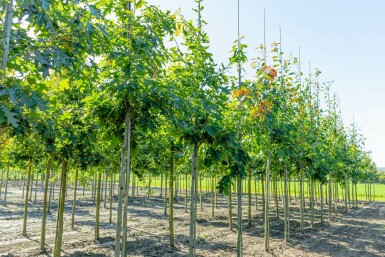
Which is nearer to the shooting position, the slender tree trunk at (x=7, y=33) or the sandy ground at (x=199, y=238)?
the slender tree trunk at (x=7, y=33)

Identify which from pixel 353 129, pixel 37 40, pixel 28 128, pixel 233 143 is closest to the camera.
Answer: pixel 37 40

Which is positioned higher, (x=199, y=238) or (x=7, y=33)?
(x=7, y=33)

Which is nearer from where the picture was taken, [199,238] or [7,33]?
[7,33]

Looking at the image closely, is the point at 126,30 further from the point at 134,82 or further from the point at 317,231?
the point at 317,231

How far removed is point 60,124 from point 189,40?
3.75 meters

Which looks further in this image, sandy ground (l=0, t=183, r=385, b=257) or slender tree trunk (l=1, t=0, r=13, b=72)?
sandy ground (l=0, t=183, r=385, b=257)

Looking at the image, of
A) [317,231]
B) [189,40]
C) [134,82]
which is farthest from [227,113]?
[317,231]

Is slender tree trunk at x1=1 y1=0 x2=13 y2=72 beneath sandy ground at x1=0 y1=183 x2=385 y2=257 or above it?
above

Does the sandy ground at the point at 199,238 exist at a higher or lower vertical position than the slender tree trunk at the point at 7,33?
lower

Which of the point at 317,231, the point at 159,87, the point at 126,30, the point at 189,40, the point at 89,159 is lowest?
the point at 317,231

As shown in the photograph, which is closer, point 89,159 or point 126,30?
point 126,30

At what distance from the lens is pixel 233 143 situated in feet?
24.4

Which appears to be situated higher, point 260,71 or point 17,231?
point 260,71

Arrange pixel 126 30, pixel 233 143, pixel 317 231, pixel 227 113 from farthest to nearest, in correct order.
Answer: pixel 317 231
pixel 227 113
pixel 233 143
pixel 126 30
